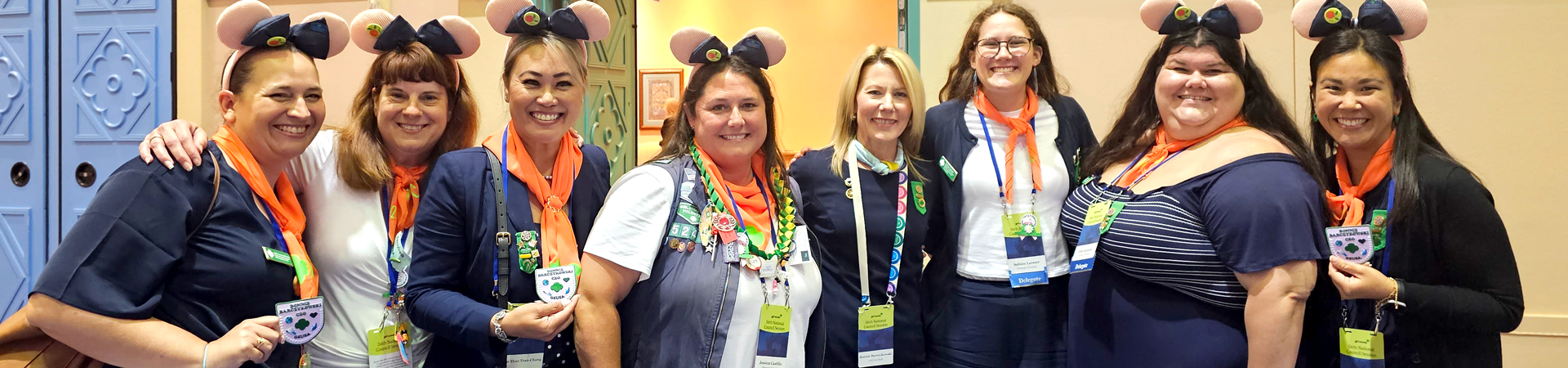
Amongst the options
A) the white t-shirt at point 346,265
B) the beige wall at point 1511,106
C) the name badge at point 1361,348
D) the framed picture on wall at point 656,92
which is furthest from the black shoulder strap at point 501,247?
the framed picture on wall at point 656,92

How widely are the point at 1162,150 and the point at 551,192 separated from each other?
5.84 ft

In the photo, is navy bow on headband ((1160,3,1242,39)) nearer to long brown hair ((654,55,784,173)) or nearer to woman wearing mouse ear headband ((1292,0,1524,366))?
woman wearing mouse ear headband ((1292,0,1524,366))

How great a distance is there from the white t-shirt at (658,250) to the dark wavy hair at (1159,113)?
1.12 metres

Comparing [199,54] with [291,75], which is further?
[199,54]

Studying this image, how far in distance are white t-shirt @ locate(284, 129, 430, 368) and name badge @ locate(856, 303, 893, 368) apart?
4.22 ft

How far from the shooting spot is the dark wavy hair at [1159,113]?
2.56m

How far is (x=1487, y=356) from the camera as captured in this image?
2.38 meters

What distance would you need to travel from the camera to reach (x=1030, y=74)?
3.10 metres

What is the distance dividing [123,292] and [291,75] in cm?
66

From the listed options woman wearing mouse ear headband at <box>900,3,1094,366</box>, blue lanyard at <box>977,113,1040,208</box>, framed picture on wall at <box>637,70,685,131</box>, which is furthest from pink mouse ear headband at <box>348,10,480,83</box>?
framed picture on wall at <box>637,70,685,131</box>

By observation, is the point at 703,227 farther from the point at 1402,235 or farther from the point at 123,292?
the point at 1402,235

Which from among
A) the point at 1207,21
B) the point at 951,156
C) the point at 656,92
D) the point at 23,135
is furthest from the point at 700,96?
the point at 656,92

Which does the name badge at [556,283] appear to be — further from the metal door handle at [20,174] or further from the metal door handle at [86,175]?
the metal door handle at [20,174]

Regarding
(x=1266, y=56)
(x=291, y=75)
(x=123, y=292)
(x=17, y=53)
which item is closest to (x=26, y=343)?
(x=123, y=292)
